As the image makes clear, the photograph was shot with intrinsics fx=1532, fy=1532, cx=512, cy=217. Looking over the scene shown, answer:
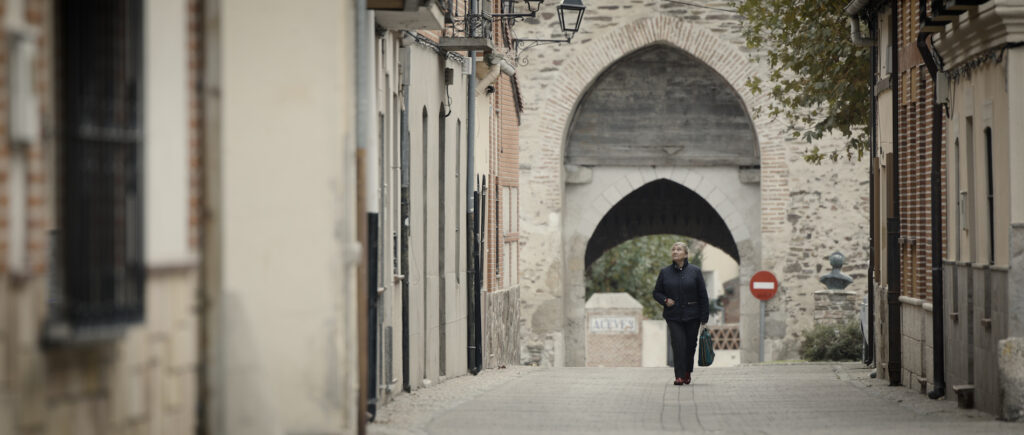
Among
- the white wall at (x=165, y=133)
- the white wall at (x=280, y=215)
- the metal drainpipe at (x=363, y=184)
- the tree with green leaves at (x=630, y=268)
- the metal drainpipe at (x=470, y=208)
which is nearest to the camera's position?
the white wall at (x=165, y=133)

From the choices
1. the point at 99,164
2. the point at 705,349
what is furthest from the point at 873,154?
the point at 99,164

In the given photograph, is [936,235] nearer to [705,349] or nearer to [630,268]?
[705,349]

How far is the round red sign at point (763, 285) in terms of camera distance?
95.0ft

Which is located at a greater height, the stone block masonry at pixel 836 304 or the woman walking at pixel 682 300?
the woman walking at pixel 682 300

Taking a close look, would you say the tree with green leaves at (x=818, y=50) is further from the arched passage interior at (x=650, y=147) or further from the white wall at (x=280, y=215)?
the white wall at (x=280, y=215)

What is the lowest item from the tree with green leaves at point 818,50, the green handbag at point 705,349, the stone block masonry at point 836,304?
the stone block masonry at point 836,304

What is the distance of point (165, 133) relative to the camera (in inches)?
244

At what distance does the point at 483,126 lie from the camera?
20.8 m

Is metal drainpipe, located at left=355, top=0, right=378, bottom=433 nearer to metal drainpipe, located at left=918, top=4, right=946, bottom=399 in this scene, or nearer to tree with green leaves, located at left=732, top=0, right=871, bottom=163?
metal drainpipe, located at left=918, top=4, right=946, bottom=399

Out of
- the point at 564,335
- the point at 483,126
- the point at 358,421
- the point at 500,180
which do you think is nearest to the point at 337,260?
the point at 358,421

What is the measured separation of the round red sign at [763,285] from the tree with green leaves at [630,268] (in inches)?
845

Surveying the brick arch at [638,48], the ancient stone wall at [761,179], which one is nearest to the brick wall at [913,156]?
the ancient stone wall at [761,179]

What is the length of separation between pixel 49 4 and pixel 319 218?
2033mm

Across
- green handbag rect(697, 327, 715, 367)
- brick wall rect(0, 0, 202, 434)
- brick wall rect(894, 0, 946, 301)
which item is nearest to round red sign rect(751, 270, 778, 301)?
brick wall rect(894, 0, 946, 301)
